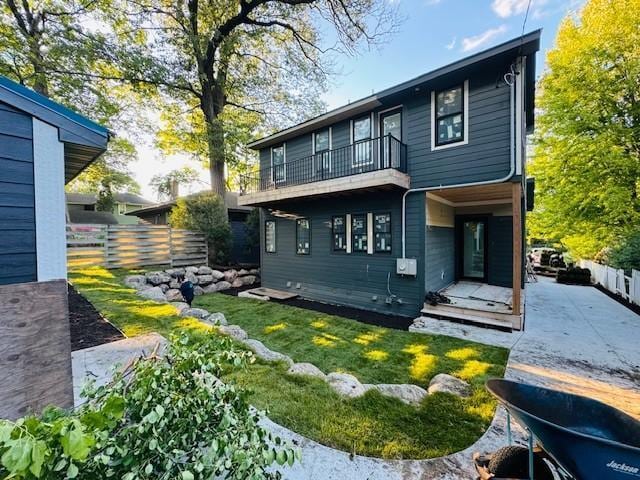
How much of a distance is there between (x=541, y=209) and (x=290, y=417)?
13899mm

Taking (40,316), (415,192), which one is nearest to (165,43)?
(415,192)

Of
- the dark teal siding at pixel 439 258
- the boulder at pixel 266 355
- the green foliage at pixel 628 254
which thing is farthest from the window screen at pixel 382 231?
the green foliage at pixel 628 254

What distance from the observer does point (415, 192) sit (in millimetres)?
6598

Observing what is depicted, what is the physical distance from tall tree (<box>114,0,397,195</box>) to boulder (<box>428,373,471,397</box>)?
408 inches

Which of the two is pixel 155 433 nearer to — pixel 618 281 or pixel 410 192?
pixel 410 192

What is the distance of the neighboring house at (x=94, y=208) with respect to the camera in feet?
63.2

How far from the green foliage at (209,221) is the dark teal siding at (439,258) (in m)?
8.40

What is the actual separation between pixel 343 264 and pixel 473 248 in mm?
4647

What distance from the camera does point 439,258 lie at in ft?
24.9

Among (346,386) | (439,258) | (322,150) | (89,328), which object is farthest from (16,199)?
(439,258)

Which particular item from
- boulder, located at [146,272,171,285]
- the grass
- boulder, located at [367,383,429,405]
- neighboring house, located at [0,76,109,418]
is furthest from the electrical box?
boulder, located at [146,272,171,285]

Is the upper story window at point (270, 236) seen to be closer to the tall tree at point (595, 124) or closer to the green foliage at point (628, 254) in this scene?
the green foliage at point (628, 254)

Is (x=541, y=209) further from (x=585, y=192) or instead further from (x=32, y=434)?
(x=32, y=434)

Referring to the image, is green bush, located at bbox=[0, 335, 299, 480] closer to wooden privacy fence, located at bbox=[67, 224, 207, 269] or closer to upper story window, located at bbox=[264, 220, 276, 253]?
upper story window, located at bbox=[264, 220, 276, 253]
